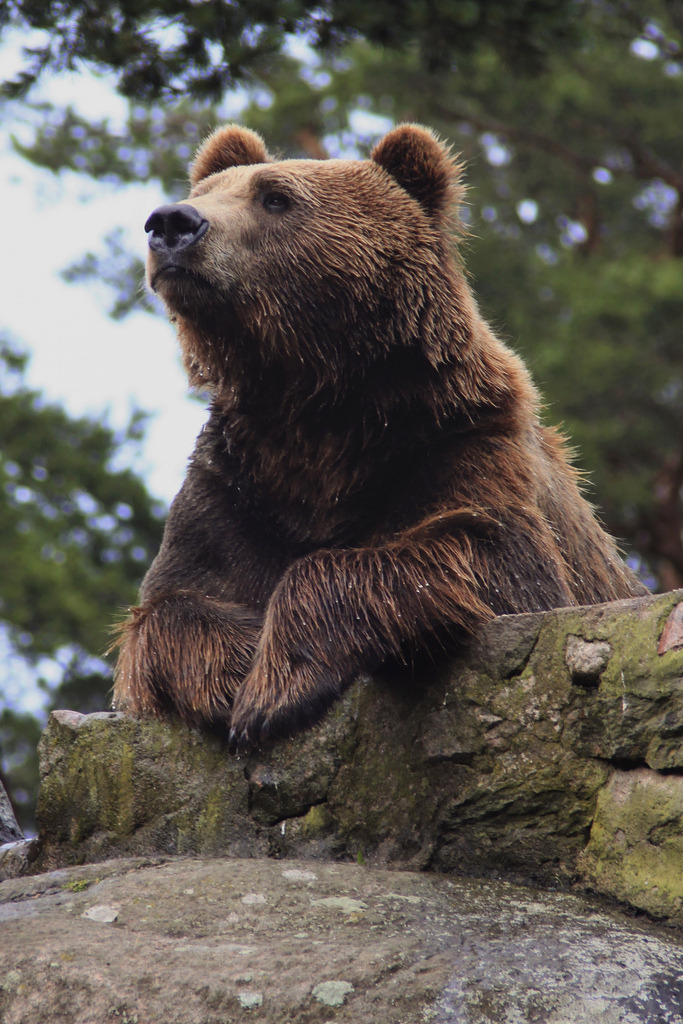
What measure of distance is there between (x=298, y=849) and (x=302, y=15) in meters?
3.21

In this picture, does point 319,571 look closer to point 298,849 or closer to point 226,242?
point 298,849

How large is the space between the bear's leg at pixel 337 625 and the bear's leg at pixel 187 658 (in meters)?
0.14

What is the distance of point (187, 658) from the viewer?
339cm

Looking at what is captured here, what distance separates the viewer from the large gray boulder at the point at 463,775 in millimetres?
2709

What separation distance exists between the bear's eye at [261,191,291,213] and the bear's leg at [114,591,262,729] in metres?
1.38

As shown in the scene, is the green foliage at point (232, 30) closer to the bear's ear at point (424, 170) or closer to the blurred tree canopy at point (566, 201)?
the bear's ear at point (424, 170)

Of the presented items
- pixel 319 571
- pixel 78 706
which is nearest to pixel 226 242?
pixel 319 571

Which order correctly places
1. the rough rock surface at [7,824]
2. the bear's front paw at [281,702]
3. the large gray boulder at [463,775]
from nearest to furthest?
the large gray boulder at [463,775] → the bear's front paw at [281,702] → the rough rock surface at [7,824]

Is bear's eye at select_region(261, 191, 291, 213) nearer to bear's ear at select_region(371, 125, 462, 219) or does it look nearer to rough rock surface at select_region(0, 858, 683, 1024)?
bear's ear at select_region(371, 125, 462, 219)

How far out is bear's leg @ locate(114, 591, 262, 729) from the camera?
3322 mm

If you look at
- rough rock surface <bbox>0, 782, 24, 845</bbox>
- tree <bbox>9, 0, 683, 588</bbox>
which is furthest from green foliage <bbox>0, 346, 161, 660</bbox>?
rough rock surface <bbox>0, 782, 24, 845</bbox>

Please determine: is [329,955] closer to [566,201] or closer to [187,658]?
[187,658]

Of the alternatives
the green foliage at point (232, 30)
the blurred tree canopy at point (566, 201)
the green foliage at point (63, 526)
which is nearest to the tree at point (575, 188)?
the blurred tree canopy at point (566, 201)

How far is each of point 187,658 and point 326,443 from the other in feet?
2.82
